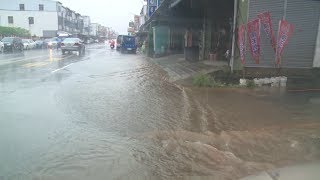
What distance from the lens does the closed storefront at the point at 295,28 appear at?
14.6 m

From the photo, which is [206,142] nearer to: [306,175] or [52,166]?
[306,175]

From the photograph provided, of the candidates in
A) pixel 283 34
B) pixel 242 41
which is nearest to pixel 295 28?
pixel 283 34

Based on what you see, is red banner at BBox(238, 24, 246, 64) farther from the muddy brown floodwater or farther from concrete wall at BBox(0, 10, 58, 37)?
concrete wall at BBox(0, 10, 58, 37)

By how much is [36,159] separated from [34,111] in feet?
12.4

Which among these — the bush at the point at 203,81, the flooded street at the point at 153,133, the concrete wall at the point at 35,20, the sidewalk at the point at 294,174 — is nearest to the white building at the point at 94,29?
the concrete wall at the point at 35,20

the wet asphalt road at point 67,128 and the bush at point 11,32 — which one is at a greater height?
the bush at point 11,32

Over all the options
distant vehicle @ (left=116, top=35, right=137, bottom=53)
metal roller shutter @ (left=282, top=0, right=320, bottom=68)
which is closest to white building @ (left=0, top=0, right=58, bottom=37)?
distant vehicle @ (left=116, top=35, right=137, bottom=53)

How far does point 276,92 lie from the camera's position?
41.9 ft

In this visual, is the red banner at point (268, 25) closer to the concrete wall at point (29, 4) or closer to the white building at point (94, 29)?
the concrete wall at point (29, 4)

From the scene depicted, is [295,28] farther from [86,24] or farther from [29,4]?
[86,24]

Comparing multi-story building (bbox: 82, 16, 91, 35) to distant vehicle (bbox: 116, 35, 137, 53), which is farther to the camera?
multi-story building (bbox: 82, 16, 91, 35)

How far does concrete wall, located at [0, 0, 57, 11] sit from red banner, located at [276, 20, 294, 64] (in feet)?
259

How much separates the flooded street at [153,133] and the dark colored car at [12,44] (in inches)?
1209

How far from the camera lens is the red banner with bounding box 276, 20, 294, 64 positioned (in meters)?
14.4
